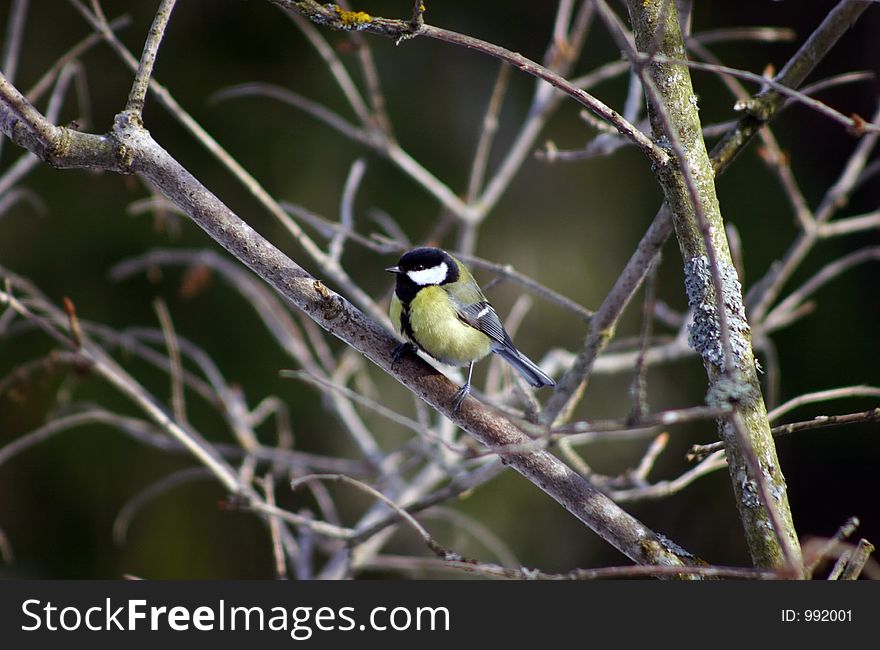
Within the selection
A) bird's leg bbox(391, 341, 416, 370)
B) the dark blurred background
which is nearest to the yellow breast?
bird's leg bbox(391, 341, 416, 370)

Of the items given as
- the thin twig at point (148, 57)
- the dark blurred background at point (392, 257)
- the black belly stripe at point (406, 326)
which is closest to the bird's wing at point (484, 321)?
the black belly stripe at point (406, 326)

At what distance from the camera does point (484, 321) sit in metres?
1.92

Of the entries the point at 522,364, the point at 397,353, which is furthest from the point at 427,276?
the point at 397,353

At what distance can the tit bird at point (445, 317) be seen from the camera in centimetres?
180

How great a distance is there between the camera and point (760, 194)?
362 cm

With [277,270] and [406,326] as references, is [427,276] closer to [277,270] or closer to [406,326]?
[406,326]

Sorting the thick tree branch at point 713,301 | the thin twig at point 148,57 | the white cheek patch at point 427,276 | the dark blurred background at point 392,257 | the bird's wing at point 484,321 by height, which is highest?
the dark blurred background at point 392,257

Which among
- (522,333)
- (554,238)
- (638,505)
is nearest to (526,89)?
(554,238)

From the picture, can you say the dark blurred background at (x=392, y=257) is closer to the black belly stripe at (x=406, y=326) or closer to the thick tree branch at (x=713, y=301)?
the black belly stripe at (x=406, y=326)

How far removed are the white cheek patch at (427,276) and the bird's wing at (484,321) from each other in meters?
0.09

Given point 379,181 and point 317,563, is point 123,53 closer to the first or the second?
point 379,181

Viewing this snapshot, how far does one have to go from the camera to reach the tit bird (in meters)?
1.80

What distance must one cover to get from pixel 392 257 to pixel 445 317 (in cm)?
173

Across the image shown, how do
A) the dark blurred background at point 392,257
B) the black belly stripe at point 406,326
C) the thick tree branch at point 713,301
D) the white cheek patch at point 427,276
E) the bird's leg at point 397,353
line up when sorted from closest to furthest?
the thick tree branch at point 713,301, the bird's leg at point 397,353, the black belly stripe at point 406,326, the white cheek patch at point 427,276, the dark blurred background at point 392,257
